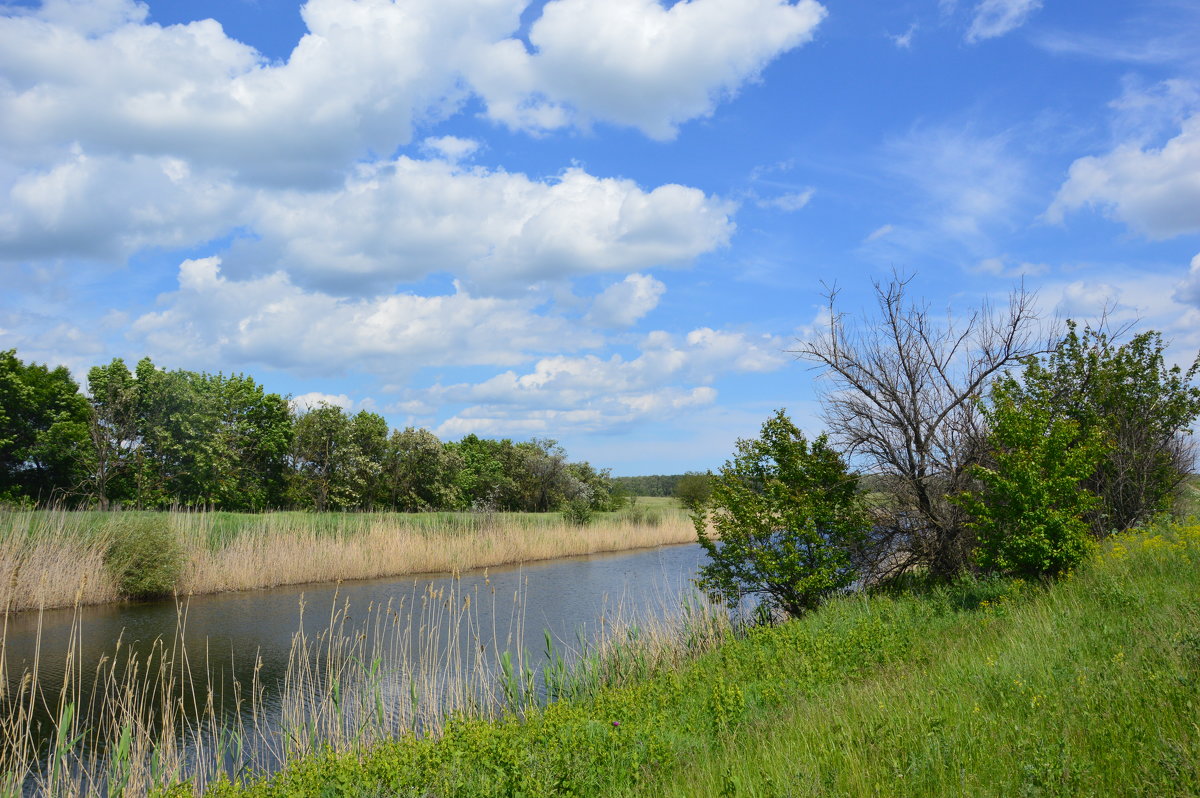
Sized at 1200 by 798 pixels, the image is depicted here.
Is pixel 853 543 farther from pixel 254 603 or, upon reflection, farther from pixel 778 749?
pixel 254 603

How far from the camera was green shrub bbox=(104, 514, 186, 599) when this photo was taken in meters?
17.3

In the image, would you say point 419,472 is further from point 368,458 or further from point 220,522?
point 220,522

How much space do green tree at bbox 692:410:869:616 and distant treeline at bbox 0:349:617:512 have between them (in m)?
22.0

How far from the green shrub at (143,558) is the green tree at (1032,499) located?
17911 mm

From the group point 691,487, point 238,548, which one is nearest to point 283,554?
point 238,548

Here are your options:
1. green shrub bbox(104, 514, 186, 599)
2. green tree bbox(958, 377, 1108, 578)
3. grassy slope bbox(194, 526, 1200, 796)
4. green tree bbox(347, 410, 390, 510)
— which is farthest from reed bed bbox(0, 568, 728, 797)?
green tree bbox(347, 410, 390, 510)

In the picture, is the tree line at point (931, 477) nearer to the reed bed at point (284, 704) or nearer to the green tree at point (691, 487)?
the reed bed at point (284, 704)

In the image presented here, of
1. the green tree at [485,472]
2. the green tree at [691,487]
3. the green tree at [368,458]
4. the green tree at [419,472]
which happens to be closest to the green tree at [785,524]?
the green tree at [368,458]

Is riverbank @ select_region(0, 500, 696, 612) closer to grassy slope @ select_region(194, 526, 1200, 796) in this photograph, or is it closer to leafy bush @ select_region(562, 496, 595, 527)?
leafy bush @ select_region(562, 496, 595, 527)

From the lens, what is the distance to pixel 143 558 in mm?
17641

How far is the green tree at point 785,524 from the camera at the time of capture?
12.3 m

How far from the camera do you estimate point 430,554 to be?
2391 cm

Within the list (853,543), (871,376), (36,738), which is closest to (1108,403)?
(871,376)

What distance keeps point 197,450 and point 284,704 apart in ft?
102
